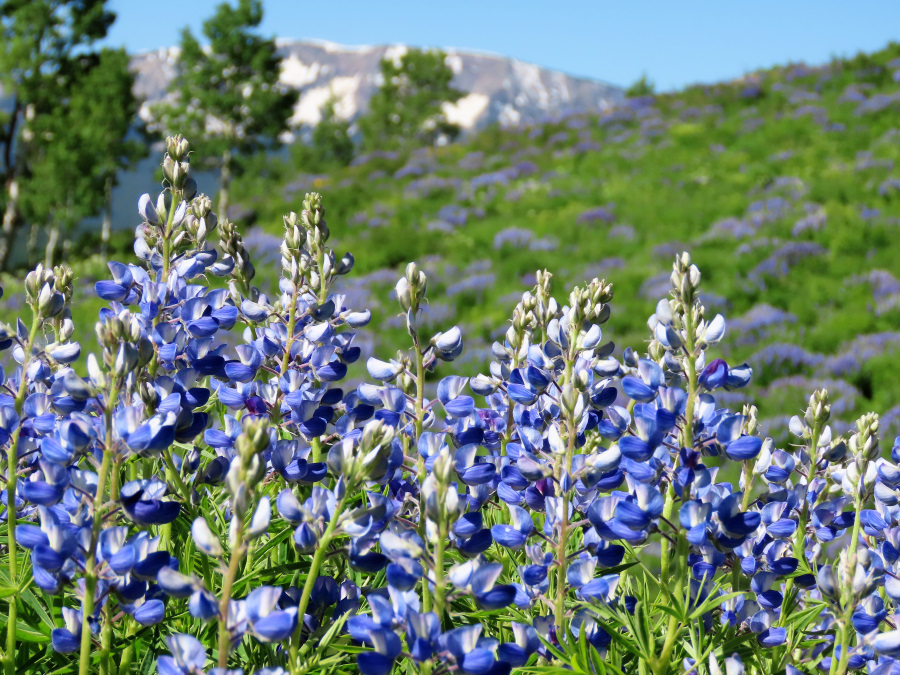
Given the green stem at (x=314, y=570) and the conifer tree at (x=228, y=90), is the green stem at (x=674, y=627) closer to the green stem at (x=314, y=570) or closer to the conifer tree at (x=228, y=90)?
the green stem at (x=314, y=570)

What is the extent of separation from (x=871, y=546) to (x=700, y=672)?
28.9 inches

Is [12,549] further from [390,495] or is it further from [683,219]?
[683,219]

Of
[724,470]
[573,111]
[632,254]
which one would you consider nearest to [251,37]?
[573,111]

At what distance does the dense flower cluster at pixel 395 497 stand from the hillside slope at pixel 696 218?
2.78 m

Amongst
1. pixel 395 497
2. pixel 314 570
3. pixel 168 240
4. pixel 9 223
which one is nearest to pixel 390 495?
pixel 395 497

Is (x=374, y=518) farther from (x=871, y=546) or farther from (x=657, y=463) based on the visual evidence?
(x=871, y=546)

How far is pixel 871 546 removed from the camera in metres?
1.70

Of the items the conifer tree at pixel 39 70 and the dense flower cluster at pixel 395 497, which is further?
the conifer tree at pixel 39 70

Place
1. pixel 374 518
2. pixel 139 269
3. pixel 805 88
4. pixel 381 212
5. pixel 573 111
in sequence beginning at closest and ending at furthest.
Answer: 1. pixel 374 518
2. pixel 139 269
3. pixel 381 212
4. pixel 805 88
5. pixel 573 111

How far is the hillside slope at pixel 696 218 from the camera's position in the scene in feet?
21.8

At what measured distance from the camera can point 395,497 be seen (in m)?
1.45

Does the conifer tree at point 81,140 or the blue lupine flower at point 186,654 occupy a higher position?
the conifer tree at point 81,140

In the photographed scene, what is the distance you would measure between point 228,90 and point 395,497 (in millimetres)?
27809

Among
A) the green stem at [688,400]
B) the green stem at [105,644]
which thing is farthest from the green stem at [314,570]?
the green stem at [688,400]
